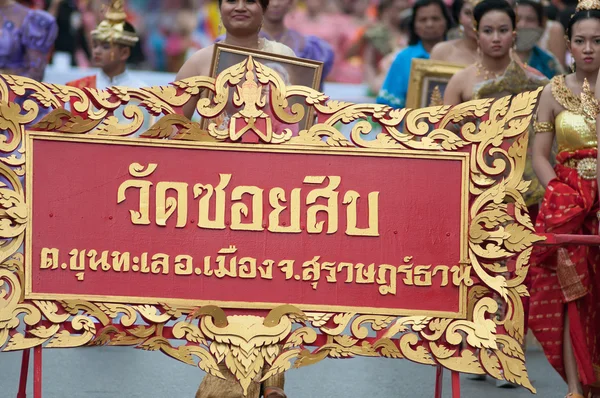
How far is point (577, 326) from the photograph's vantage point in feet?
19.5

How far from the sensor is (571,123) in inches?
234

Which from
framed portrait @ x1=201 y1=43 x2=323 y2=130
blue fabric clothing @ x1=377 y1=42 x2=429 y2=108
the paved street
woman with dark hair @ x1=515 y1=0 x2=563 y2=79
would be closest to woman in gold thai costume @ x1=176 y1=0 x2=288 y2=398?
framed portrait @ x1=201 y1=43 x2=323 y2=130

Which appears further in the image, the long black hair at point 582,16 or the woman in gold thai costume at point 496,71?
the woman in gold thai costume at point 496,71

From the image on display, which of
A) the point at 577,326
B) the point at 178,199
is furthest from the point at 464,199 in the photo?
the point at 577,326

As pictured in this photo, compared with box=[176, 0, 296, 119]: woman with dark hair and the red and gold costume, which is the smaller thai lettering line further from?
the red and gold costume

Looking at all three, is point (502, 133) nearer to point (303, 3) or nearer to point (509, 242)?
point (509, 242)

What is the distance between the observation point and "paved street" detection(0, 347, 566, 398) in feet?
20.9

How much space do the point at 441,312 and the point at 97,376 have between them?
2.54 m

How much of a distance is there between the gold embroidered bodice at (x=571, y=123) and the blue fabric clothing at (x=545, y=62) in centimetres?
238

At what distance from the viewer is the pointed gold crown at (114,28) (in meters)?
8.03

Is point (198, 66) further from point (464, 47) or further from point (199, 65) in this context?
point (464, 47)

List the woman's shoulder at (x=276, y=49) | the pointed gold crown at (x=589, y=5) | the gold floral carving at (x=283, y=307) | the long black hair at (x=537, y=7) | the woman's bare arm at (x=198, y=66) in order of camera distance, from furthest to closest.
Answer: the long black hair at (x=537, y=7) < the pointed gold crown at (x=589, y=5) < the woman's shoulder at (x=276, y=49) < the woman's bare arm at (x=198, y=66) < the gold floral carving at (x=283, y=307)

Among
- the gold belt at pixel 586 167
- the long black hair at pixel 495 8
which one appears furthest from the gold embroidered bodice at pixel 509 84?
the gold belt at pixel 586 167

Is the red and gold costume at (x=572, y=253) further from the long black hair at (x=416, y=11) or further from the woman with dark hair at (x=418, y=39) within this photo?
the long black hair at (x=416, y=11)
